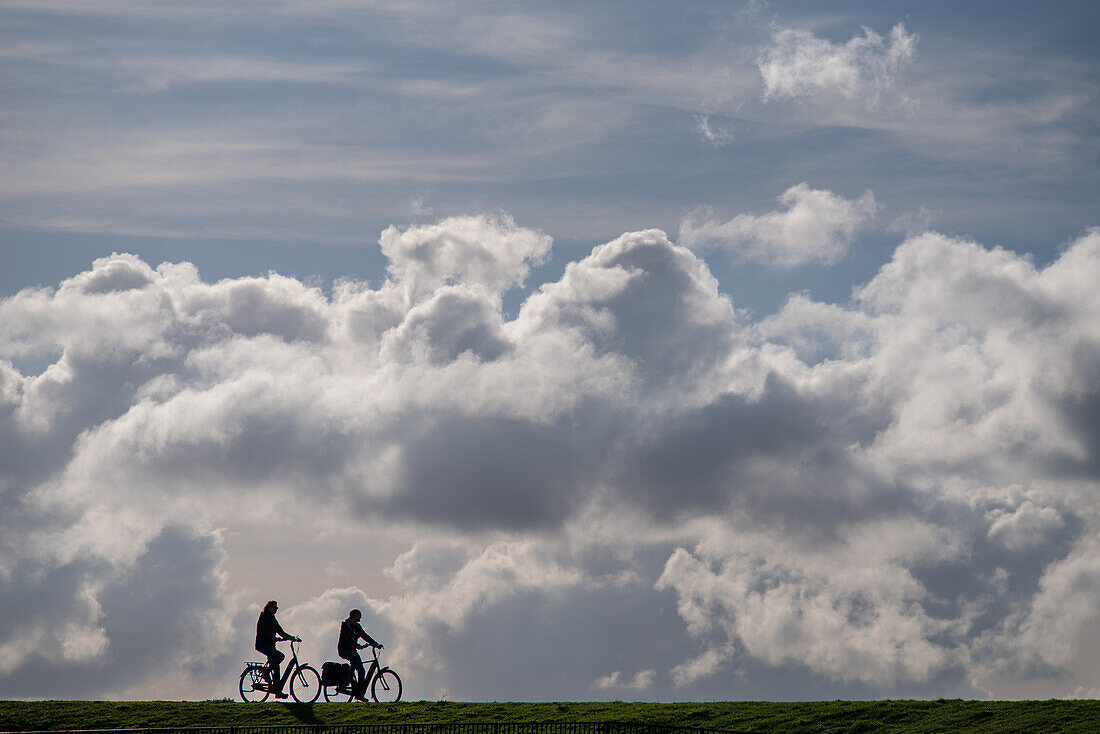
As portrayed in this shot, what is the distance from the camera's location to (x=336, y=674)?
31.2 metres

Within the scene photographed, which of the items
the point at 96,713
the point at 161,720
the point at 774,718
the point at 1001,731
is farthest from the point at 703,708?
the point at 96,713

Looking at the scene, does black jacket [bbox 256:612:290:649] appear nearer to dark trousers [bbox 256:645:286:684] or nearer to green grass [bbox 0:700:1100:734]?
dark trousers [bbox 256:645:286:684]

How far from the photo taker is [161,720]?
101ft

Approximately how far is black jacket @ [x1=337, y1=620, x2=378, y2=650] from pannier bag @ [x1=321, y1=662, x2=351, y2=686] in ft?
1.73

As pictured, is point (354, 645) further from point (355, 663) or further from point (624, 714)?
point (624, 714)

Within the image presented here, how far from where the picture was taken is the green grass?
29.4 m

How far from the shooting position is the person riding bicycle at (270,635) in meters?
31.1

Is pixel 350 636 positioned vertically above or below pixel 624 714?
above

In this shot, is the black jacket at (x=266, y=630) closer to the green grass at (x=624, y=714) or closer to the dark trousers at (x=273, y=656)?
the dark trousers at (x=273, y=656)

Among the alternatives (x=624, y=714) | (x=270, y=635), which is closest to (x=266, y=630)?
(x=270, y=635)

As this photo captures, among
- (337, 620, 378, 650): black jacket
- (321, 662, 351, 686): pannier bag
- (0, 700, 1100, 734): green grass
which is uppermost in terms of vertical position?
(337, 620, 378, 650): black jacket

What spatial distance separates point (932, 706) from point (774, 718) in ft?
14.9

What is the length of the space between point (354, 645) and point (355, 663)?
0.56 meters

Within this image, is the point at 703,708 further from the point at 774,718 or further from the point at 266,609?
the point at 266,609
